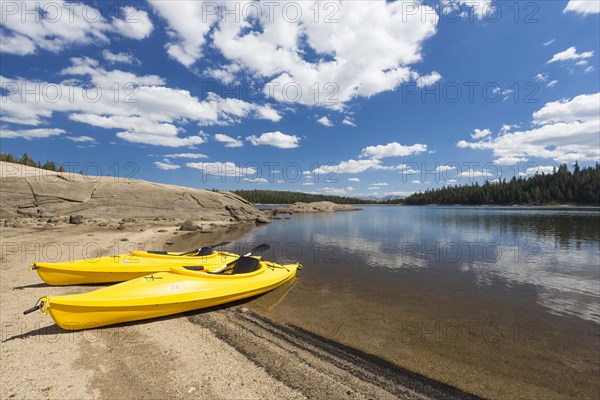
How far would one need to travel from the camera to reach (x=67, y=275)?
9055 mm

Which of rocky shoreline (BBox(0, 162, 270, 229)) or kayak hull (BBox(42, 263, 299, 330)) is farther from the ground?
rocky shoreline (BBox(0, 162, 270, 229))

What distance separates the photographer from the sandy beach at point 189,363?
169 inches

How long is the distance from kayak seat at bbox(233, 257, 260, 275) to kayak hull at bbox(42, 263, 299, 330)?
12.9 inches

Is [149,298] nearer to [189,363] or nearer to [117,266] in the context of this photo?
[189,363]

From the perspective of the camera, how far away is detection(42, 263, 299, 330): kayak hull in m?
5.79

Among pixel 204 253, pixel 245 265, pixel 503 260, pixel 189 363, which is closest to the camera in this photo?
pixel 189 363

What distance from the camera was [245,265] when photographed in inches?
383

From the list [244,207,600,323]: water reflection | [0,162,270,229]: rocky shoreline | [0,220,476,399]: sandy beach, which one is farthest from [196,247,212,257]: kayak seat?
[0,162,270,229]: rocky shoreline

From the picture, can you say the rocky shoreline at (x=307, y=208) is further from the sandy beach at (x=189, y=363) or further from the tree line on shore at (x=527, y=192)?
the sandy beach at (x=189, y=363)

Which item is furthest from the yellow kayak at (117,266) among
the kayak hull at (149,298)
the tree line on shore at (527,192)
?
the tree line on shore at (527,192)

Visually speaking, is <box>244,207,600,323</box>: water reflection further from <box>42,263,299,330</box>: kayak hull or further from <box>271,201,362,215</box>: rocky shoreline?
<box>271,201,362,215</box>: rocky shoreline

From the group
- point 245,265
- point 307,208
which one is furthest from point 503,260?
point 307,208

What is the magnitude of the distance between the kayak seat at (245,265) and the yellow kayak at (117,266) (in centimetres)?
108

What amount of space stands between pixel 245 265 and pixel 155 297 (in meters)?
3.46
